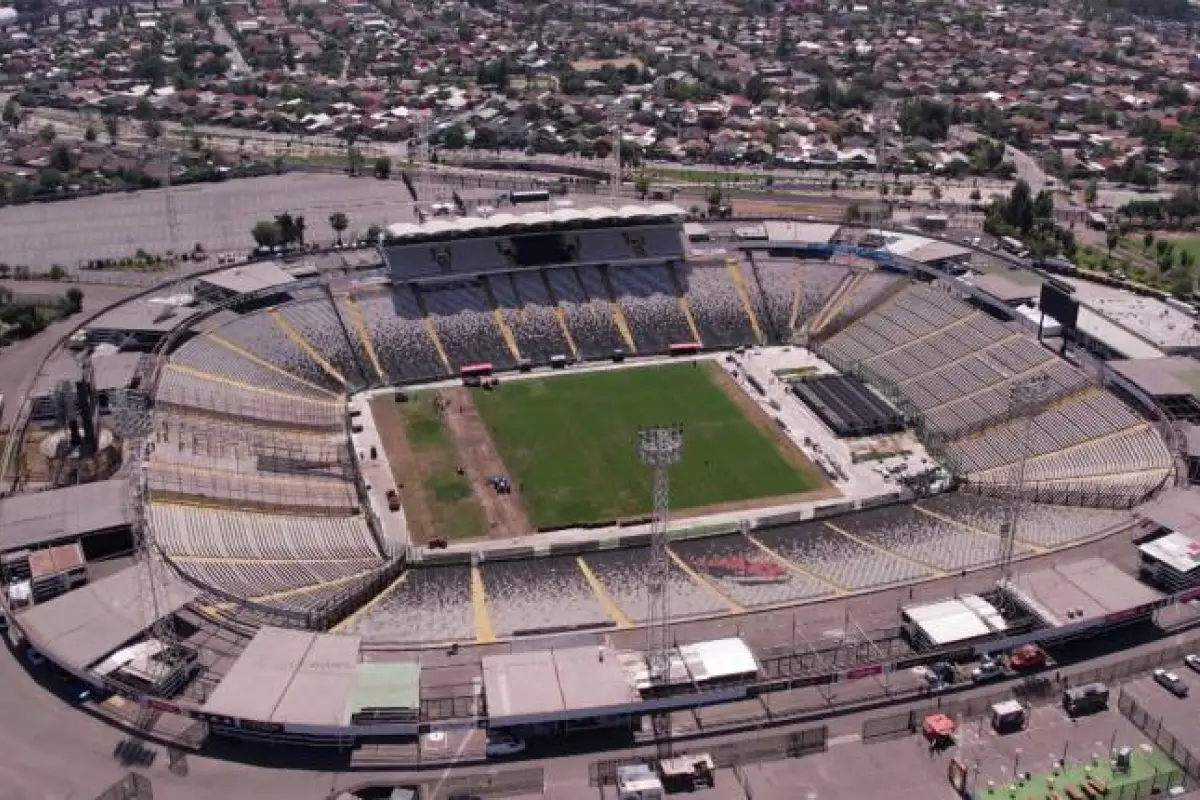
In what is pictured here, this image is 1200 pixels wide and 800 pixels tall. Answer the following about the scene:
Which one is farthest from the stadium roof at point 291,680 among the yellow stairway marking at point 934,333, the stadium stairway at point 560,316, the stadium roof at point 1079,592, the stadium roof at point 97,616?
the yellow stairway marking at point 934,333

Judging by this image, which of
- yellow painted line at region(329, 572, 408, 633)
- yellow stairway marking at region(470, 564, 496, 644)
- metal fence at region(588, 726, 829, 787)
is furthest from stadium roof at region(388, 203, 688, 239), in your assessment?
metal fence at region(588, 726, 829, 787)

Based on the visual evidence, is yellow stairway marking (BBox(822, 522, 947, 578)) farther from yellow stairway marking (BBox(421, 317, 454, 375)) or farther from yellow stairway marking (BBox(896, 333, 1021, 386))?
yellow stairway marking (BBox(421, 317, 454, 375))

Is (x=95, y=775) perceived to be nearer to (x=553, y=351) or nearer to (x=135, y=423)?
(x=135, y=423)

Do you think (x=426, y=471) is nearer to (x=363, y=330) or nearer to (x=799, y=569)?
(x=363, y=330)

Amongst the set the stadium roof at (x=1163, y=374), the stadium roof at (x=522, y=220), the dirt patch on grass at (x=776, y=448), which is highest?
the stadium roof at (x=522, y=220)

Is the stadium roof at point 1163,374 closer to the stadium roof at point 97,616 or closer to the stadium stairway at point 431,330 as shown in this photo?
the stadium stairway at point 431,330
